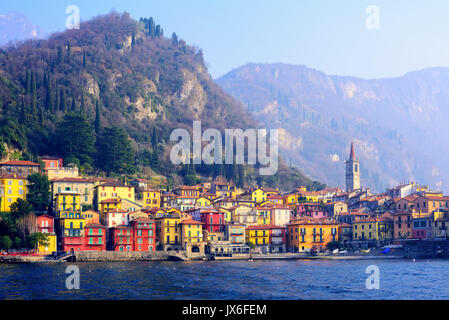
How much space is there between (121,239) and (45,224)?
1091cm

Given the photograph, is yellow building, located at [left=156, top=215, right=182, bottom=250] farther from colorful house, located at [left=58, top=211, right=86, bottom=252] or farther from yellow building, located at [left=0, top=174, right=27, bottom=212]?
yellow building, located at [left=0, top=174, right=27, bottom=212]

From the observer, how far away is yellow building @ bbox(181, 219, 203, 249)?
103312mm

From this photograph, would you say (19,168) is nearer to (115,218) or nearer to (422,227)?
(115,218)

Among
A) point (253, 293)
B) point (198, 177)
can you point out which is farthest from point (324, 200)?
point (253, 293)

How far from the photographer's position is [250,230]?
111 meters

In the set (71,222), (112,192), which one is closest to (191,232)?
(112,192)

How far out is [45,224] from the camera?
94562 mm

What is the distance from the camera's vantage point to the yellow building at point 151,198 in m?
120

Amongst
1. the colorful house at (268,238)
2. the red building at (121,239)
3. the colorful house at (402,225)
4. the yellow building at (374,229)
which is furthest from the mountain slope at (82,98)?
the colorful house at (402,225)

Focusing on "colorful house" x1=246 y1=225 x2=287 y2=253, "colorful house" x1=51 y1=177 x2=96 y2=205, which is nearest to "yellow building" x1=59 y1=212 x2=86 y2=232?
"colorful house" x1=51 y1=177 x2=96 y2=205

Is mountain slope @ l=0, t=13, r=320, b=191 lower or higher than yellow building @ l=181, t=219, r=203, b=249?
higher

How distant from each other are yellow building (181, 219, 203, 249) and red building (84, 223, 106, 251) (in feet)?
40.2
